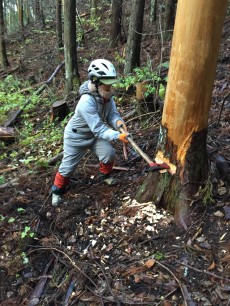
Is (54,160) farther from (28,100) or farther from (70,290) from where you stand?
Answer: (28,100)

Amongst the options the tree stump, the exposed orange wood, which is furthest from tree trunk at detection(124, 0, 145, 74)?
the exposed orange wood

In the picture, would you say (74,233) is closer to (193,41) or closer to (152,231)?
(152,231)

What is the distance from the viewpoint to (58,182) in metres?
4.78

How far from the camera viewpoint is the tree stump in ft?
26.1

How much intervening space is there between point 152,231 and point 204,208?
627 mm

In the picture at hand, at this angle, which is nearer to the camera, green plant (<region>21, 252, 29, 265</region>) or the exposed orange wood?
the exposed orange wood

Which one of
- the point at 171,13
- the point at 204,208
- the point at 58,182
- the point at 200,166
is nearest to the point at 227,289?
the point at 204,208

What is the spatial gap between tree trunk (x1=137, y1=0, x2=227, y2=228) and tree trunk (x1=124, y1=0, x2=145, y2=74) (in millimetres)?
5701

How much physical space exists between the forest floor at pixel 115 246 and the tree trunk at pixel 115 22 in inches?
366

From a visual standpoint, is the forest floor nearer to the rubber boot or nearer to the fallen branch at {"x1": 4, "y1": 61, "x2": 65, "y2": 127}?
the rubber boot

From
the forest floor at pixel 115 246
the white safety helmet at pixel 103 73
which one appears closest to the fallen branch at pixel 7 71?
the forest floor at pixel 115 246

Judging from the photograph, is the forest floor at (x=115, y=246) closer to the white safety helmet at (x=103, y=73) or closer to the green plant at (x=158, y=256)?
the green plant at (x=158, y=256)

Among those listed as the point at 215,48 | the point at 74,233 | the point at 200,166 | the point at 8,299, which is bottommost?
the point at 8,299

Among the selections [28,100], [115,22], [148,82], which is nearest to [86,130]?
[148,82]
